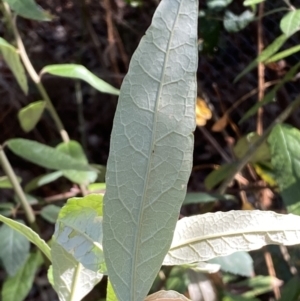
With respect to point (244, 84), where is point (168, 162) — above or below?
above

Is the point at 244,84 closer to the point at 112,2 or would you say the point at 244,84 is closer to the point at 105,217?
the point at 112,2

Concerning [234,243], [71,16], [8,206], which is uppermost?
[234,243]

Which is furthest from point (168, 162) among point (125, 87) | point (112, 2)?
point (112, 2)

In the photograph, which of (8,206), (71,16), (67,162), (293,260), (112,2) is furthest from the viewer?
(71,16)

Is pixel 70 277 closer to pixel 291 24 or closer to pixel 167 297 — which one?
pixel 167 297

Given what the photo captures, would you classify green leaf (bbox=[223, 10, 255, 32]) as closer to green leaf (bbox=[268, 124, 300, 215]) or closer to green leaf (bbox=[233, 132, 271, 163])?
green leaf (bbox=[233, 132, 271, 163])

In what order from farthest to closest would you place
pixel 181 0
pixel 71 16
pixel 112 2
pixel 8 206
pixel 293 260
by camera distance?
1. pixel 71 16
2. pixel 112 2
3. pixel 293 260
4. pixel 8 206
5. pixel 181 0

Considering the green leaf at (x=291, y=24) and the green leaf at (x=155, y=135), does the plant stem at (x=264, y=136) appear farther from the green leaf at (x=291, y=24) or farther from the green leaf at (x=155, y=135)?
the green leaf at (x=155, y=135)
